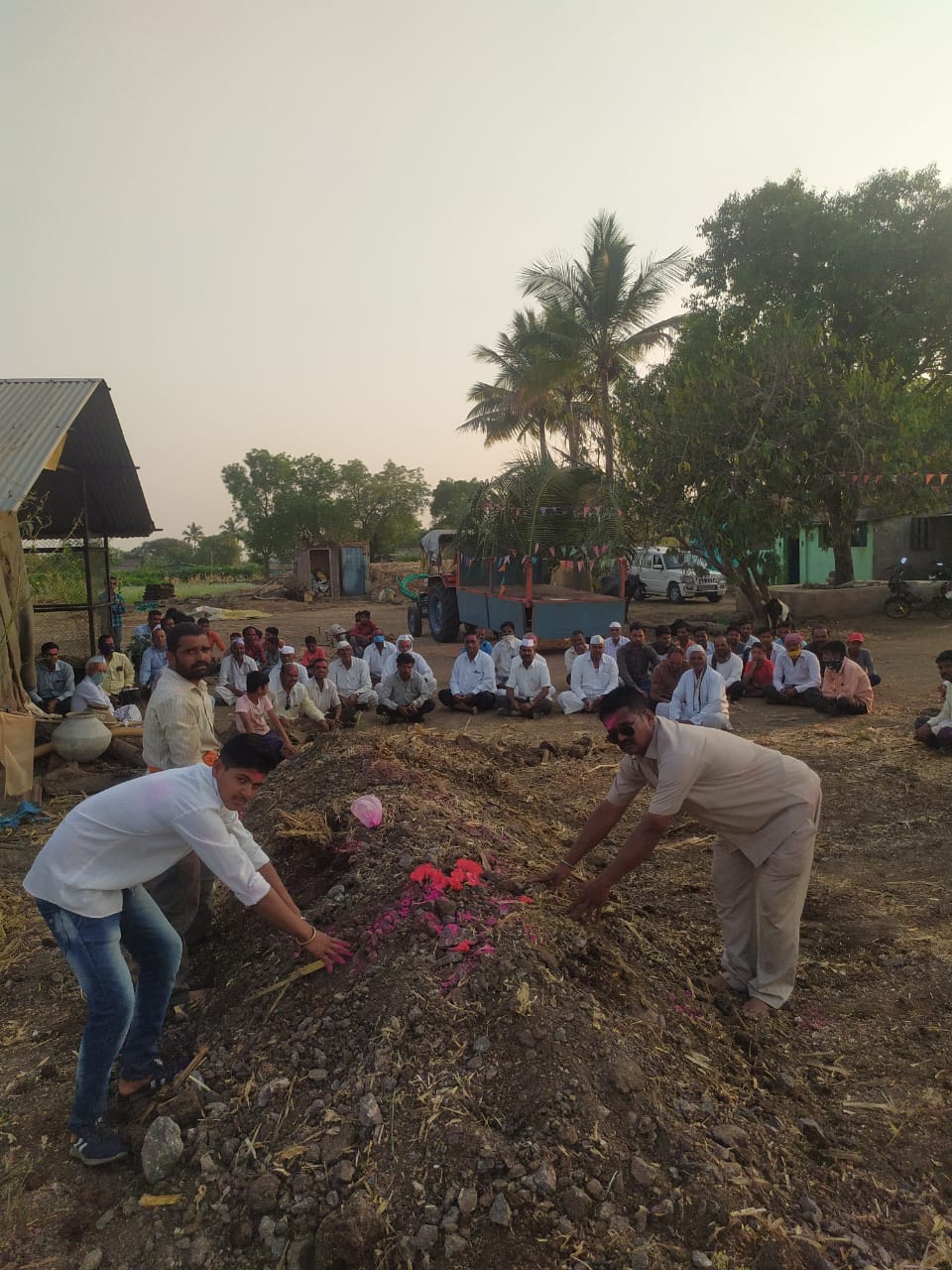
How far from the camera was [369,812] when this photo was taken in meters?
4.39

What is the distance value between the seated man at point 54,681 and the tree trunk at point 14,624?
1.37m

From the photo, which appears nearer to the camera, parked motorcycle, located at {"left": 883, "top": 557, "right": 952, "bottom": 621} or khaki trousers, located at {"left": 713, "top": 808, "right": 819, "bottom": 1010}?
khaki trousers, located at {"left": 713, "top": 808, "right": 819, "bottom": 1010}

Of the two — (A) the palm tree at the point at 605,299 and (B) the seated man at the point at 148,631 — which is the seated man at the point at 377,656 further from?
→ (A) the palm tree at the point at 605,299

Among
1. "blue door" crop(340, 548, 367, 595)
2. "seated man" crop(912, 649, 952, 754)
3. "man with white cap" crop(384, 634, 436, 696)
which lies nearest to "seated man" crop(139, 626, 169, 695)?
"man with white cap" crop(384, 634, 436, 696)

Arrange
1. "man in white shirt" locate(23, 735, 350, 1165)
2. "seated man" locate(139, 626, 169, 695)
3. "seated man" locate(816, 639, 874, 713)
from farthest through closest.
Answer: "seated man" locate(139, 626, 169, 695) → "seated man" locate(816, 639, 874, 713) → "man in white shirt" locate(23, 735, 350, 1165)

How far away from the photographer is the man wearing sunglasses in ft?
10.2

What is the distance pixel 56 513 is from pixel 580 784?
8.44 m

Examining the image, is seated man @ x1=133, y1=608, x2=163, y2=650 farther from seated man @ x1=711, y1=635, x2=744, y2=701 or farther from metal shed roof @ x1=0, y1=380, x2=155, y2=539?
seated man @ x1=711, y1=635, x2=744, y2=701

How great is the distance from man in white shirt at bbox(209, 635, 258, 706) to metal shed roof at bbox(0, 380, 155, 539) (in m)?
2.36

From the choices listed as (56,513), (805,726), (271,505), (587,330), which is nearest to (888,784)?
(805,726)

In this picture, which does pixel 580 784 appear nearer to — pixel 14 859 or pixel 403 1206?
pixel 14 859

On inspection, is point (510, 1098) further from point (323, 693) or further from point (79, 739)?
point (323, 693)

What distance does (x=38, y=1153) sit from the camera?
2.75 m

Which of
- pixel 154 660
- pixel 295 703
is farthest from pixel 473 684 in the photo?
pixel 154 660
